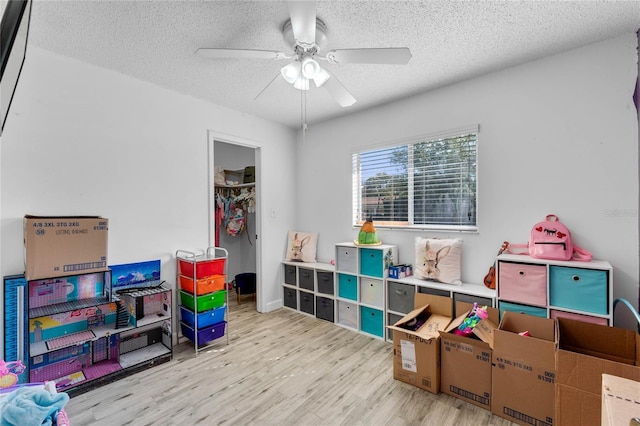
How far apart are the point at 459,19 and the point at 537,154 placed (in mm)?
1331

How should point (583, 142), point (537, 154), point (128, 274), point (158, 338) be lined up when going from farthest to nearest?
point (158, 338), point (128, 274), point (537, 154), point (583, 142)

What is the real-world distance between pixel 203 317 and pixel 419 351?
1.98m

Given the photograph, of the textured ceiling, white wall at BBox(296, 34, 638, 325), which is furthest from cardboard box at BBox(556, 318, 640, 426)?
the textured ceiling

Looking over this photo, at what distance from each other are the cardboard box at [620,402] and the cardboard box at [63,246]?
2.88 metres

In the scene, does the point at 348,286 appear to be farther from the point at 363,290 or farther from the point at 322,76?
the point at 322,76

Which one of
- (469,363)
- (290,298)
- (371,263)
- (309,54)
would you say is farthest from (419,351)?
(309,54)

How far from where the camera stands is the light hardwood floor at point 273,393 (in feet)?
6.35

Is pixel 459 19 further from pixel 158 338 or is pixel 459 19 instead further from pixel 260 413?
pixel 158 338

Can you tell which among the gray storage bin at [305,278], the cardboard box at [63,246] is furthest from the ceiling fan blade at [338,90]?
the gray storage bin at [305,278]

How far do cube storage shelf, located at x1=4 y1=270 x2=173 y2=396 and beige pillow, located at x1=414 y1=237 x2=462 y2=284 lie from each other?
Result: 8.09ft

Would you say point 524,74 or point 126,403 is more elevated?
point 524,74

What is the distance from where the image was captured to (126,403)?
2074 mm

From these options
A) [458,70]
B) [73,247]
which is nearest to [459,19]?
[458,70]

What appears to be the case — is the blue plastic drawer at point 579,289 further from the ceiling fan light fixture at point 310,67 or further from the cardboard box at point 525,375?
the ceiling fan light fixture at point 310,67
